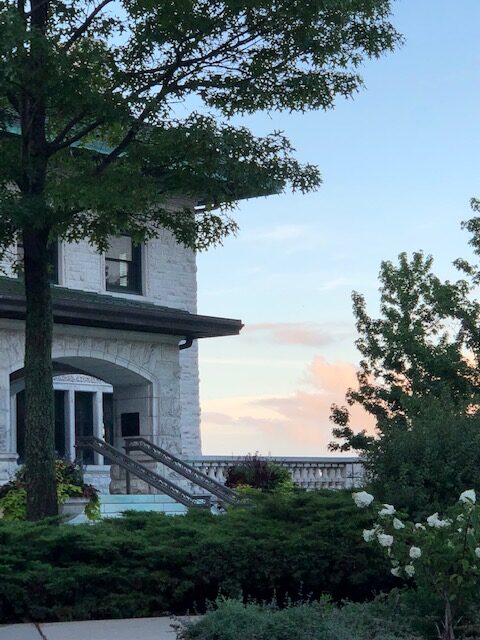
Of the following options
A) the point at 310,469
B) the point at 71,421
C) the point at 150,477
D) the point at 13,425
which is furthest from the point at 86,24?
the point at 310,469

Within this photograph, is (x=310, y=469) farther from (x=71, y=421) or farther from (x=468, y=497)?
(x=468, y=497)

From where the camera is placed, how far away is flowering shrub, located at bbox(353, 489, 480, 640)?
10.5 metres

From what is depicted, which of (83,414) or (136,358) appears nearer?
(136,358)

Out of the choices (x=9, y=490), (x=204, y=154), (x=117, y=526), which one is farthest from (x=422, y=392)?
(x=117, y=526)

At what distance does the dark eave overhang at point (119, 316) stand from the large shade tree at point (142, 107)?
5.90m

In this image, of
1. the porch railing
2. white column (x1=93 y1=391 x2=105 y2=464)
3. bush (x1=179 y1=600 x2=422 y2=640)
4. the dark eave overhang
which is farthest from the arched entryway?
bush (x1=179 y1=600 x2=422 y2=640)

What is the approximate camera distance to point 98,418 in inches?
1147

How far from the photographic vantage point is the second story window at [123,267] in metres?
29.5

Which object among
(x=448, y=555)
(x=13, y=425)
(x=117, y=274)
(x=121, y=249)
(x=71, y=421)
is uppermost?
(x=121, y=249)

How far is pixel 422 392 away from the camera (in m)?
33.4

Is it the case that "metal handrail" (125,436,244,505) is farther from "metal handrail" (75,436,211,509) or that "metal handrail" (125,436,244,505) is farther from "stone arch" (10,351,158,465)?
"stone arch" (10,351,158,465)

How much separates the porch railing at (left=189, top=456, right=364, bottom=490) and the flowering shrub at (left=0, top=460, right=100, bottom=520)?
540cm

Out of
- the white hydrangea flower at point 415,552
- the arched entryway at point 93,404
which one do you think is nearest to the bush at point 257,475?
the arched entryway at point 93,404

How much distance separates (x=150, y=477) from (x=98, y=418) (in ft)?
15.4
